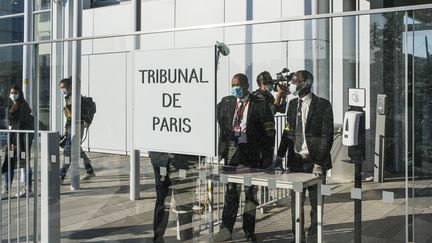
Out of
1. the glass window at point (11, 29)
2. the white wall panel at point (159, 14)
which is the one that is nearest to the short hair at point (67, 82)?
the white wall panel at point (159, 14)

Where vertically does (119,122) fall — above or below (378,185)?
above

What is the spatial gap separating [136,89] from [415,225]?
2416 mm

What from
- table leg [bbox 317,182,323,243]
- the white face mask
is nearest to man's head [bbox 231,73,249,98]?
table leg [bbox 317,182,323,243]

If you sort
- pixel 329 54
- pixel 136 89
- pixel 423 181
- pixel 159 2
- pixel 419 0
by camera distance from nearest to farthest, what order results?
pixel 423 181 < pixel 329 54 < pixel 136 89 < pixel 419 0 < pixel 159 2

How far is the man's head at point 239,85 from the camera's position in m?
3.70

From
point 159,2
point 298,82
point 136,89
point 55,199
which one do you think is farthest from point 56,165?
point 159,2

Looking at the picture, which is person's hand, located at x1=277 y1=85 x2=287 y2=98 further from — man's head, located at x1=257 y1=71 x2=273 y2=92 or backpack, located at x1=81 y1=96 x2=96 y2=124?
backpack, located at x1=81 y1=96 x2=96 y2=124

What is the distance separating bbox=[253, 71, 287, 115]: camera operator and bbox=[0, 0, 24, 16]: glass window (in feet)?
38.0

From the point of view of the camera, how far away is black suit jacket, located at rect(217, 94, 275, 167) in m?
3.75

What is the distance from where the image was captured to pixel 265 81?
3652 mm

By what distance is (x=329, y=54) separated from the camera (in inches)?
131

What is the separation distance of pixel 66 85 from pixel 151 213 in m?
1.44

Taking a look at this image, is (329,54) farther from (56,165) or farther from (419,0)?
(419,0)

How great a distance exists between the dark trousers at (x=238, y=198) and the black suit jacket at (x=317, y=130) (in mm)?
407
